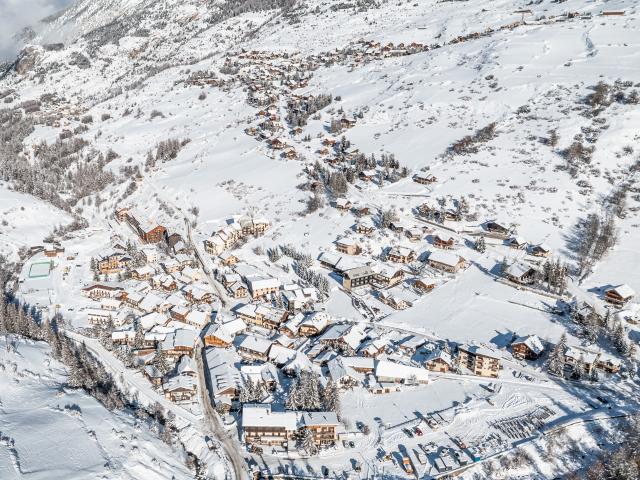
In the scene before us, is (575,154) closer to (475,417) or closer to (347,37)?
(475,417)

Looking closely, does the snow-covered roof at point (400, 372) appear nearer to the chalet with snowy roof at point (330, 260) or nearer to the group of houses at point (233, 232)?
the chalet with snowy roof at point (330, 260)

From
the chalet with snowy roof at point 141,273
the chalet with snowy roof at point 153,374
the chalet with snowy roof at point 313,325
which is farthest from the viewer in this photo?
the chalet with snowy roof at point 141,273

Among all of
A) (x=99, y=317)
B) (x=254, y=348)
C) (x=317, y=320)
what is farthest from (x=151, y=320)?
(x=317, y=320)

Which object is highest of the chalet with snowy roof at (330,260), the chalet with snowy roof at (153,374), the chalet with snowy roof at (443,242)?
the chalet with snowy roof at (153,374)

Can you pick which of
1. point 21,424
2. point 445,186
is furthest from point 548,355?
point 21,424

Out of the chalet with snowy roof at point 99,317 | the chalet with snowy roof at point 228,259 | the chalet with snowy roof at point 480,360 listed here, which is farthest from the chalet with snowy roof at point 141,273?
the chalet with snowy roof at point 480,360

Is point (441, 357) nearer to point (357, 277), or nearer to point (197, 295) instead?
point (357, 277)
